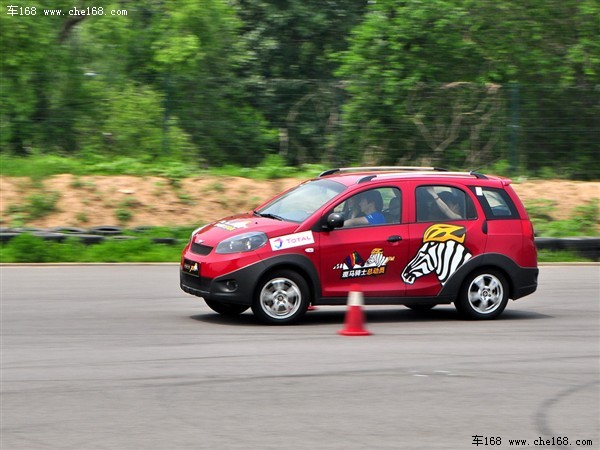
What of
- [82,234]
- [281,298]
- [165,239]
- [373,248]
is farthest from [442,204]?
[82,234]

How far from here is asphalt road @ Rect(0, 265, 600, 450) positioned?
24.0 ft

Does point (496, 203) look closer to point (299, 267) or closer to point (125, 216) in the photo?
point (299, 267)

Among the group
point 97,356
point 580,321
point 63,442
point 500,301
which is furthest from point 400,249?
point 63,442

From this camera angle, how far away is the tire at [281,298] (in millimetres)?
11562

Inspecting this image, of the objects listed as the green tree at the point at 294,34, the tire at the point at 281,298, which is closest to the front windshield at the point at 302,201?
the tire at the point at 281,298

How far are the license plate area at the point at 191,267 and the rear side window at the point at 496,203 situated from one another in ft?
11.4

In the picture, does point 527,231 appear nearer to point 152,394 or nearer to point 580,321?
point 580,321

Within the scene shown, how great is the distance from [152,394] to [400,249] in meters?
4.44

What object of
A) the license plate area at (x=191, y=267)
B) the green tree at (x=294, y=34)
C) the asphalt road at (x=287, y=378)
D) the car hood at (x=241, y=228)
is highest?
the green tree at (x=294, y=34)

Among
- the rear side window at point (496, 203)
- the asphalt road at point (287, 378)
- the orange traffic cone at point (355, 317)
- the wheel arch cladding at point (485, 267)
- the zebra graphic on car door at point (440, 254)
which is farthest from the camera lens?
the rear side window at point (496, 203)

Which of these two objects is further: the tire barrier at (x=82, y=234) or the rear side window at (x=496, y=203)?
the tire barrier at (x=82, y=234)

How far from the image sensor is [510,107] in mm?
22969

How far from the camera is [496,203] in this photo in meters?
12.7

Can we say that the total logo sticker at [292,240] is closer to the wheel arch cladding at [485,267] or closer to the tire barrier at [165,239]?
the wheel arch cladding at [485,267]
